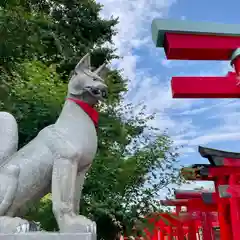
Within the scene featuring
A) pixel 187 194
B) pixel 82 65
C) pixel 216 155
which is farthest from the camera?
pixel 187 194

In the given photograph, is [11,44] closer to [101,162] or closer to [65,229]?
[101,162]

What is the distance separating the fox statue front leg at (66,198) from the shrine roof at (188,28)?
5.50 ft

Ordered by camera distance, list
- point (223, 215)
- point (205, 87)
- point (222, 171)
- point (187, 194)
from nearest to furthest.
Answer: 1. point (205, 87)
2. point (222, 171)
3. point (223, 215)
4. point (187, 194)

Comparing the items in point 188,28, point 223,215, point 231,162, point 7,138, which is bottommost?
point 223,215

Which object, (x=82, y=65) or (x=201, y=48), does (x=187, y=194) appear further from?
(x=82, y=65)

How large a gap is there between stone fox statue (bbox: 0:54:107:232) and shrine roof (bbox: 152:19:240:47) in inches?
45.5

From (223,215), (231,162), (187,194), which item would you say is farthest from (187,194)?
(231,162)

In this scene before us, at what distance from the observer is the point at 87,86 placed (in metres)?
2.22

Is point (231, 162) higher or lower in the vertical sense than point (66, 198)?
higher

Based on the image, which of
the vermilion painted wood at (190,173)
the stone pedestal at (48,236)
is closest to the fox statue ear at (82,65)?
the stone pedestal at (48,236)

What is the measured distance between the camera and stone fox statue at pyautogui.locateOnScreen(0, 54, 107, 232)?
77.4 inches

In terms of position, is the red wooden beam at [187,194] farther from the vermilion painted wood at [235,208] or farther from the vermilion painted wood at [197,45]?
the vermilion painted wood at [197,45]

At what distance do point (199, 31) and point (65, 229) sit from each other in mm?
2225

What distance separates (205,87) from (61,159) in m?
2.27
